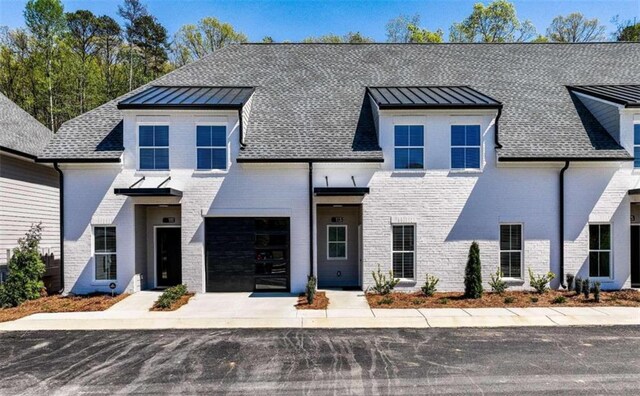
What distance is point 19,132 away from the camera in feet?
55.1

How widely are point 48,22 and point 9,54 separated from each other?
4446 mm

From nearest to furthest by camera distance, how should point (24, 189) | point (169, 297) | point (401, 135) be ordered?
point (169, 297) → point (401, 135) → point (24, 189)

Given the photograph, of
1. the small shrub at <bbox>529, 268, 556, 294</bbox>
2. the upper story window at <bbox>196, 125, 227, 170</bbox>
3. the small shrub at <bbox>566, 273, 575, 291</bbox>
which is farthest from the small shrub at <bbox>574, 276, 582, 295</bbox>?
the upper story window at <bbox>196, 125, 227, 170</bbox>

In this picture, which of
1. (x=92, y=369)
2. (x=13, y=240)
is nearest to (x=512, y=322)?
(x=92, y=369)

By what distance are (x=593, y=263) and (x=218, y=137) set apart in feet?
46.5

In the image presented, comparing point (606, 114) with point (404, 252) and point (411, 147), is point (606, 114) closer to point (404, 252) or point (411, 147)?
point (411, 147)

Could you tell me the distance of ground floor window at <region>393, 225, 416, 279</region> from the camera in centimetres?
1400

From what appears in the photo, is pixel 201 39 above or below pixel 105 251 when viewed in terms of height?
above

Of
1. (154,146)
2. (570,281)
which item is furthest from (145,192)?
(570,281)

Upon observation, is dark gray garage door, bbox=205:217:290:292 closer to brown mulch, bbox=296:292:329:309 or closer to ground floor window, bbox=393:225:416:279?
brown mulch, bbox=296:292:329:309

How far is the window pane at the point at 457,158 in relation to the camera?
46.1 feet

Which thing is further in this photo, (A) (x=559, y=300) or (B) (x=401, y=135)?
(B) (x=401, y=135)

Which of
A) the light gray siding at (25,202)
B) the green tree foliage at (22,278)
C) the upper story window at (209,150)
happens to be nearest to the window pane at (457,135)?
the upper story window at (209,150)

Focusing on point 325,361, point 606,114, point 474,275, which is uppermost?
point 606,114
